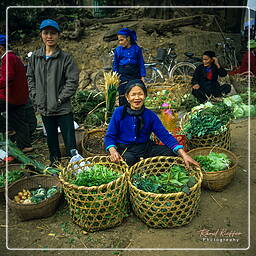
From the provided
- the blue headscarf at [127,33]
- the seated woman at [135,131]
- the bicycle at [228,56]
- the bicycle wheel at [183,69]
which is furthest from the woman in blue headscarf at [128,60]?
the bicycle at [228,56]

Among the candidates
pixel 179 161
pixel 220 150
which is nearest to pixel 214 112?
pixel 220 150

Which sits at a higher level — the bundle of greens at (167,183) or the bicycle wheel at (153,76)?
the bicycle wheel at (153,76)

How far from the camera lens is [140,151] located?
311cm

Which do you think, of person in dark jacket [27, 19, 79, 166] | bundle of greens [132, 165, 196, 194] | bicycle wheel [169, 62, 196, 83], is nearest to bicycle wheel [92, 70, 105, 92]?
bicycle wheel [169, 62, 196, 83]

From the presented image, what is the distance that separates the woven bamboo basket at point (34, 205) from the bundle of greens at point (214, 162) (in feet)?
5.29

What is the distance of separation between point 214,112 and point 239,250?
6.79 ft

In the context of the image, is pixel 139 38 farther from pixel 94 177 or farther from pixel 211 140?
pixel 94 177

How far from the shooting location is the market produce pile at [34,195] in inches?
109

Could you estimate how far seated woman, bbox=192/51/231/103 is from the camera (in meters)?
6.04

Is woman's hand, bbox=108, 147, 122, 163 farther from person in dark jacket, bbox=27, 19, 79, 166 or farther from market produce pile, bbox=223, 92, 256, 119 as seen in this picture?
market produce pile, bbox=223, 92, 256, 119

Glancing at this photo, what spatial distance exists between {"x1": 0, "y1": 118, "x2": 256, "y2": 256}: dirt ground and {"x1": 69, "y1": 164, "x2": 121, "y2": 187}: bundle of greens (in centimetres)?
45

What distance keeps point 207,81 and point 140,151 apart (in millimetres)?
3717

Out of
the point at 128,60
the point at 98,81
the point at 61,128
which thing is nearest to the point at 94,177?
the point at 61,128

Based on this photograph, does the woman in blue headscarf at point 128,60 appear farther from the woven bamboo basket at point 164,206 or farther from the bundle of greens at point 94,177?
the woven bamboo basket at point 164,206
